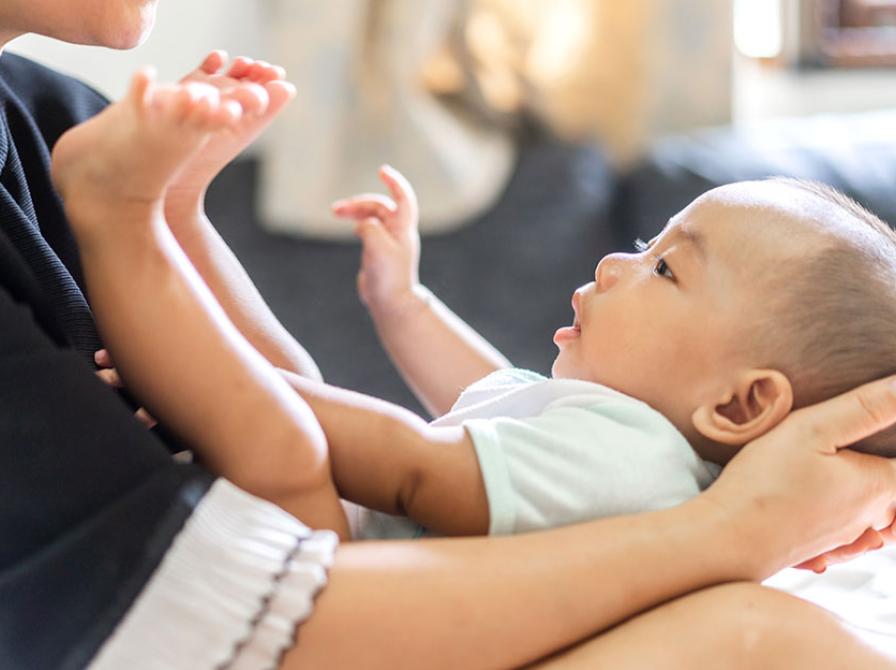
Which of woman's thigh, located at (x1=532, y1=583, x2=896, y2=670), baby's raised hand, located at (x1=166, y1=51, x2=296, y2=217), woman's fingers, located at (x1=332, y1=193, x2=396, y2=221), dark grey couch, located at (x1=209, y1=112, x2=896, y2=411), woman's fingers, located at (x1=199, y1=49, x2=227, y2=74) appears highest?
woman's fingers, located at (x1=199, y1=49, x2=227, y2=74)

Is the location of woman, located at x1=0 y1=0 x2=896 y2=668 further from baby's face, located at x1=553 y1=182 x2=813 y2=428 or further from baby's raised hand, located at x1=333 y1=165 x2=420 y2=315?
baby's raised hand, located at x1=333 y1=165 x2=420 y2=315

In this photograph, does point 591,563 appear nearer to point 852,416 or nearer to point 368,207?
point 852,416

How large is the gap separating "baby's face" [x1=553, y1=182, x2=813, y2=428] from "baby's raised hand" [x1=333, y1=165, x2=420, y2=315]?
10.6 inches

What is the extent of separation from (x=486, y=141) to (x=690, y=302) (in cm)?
147

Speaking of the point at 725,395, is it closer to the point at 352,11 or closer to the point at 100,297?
the point at 100,297

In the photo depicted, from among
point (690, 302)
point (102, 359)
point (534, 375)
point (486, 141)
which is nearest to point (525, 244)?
point (486, 141)

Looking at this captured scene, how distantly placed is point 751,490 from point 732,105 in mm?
1870

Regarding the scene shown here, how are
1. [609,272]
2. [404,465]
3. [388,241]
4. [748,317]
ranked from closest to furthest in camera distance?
[404,465] < [748,317] < [609,272] < [388,241]

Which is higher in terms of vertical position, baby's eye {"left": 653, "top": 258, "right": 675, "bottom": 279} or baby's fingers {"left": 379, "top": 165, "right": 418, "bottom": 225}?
baby's fingers {"left": 379, "top": 165, "right": 418, "bottom": 225}

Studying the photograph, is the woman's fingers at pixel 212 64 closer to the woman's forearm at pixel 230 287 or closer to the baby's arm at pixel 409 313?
the woman's forearm at pixel 230 287

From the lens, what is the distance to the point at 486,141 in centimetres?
241

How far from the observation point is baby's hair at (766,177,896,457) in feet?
3.09

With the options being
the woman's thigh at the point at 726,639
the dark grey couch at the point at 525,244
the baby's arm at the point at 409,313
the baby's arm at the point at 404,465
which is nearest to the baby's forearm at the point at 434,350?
the baby's arm at the point at 409,313

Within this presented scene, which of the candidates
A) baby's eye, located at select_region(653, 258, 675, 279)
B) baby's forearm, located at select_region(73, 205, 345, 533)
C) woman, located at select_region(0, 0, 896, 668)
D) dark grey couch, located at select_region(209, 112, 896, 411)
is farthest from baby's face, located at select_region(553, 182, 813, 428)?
dark grey couch, located at select_region(209, 112, 896, 411)
